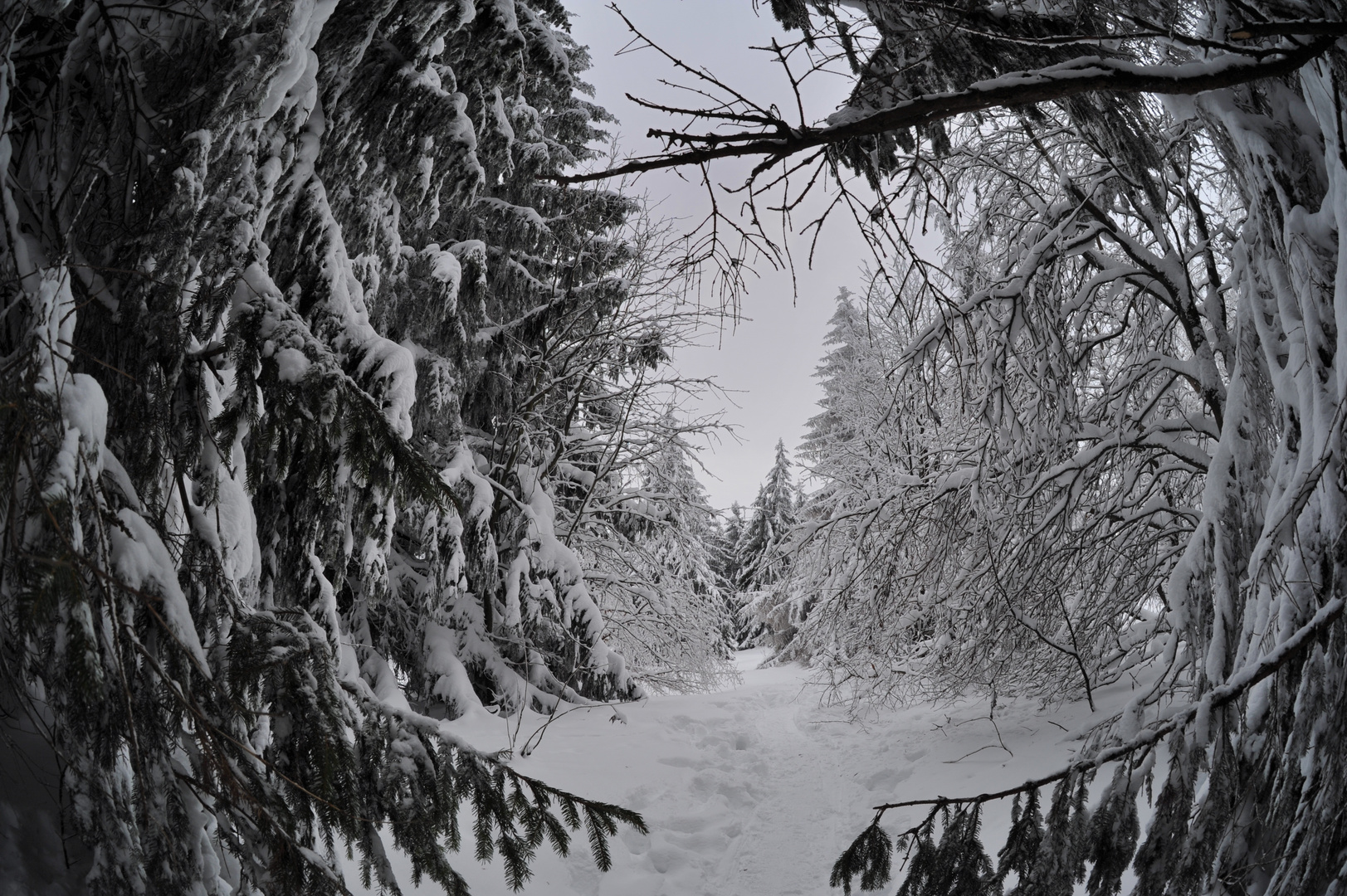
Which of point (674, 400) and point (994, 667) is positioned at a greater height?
point (674, 400)

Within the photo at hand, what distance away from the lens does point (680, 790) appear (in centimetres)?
Result: 657

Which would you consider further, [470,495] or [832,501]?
[832,501]

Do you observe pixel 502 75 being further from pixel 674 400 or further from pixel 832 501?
pixel 832 501

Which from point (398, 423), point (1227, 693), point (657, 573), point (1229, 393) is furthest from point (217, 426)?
point (657, 573)

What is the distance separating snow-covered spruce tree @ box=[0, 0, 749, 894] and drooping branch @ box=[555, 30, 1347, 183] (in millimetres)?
487

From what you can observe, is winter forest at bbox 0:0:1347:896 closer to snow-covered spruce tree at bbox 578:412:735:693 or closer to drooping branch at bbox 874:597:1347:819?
drooping branch at bbox 874:597:1347:819

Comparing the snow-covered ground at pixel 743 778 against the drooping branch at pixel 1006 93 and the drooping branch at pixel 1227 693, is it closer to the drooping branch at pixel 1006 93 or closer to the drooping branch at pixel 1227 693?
the drooping branch at pixel 1227 693

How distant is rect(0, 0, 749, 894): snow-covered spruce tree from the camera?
142 cm

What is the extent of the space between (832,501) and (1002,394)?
747 centimetres

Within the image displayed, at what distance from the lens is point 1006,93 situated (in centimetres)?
180

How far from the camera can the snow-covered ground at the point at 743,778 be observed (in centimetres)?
502

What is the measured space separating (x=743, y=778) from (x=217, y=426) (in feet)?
22.4

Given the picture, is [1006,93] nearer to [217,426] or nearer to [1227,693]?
[1227,693]

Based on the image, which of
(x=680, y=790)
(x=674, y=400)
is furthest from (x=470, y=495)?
(x=674, y=400)
